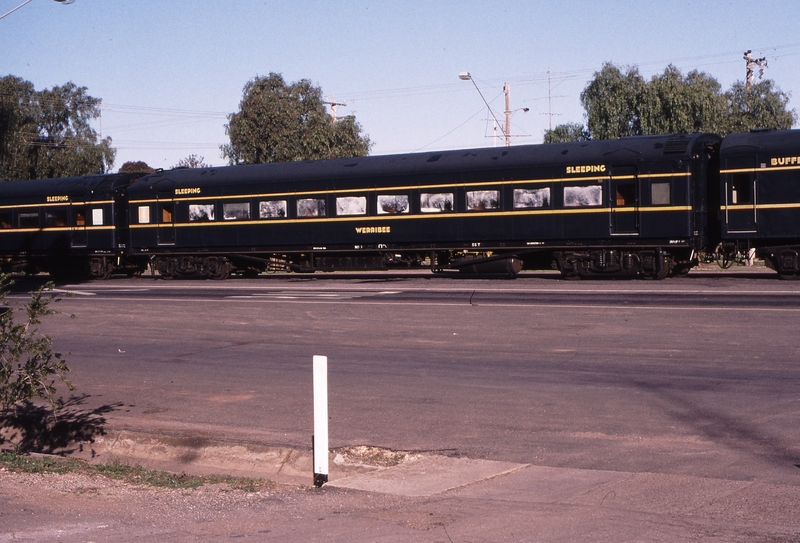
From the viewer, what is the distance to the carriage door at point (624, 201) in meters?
27.2

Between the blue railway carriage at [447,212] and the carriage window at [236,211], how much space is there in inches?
2.1

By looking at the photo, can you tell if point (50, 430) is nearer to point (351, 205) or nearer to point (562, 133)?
point (351, 205)

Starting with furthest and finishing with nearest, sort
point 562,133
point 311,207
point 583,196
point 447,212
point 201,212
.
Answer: point 562,133 < point 201,212 < point 311,207 < point 447,212 < point 583,196

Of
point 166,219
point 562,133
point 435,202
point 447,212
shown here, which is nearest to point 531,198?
point 447,212

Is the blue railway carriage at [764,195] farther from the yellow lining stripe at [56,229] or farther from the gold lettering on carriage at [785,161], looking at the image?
the yellow lining stripe at [56,229]

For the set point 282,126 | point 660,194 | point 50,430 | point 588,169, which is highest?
point 282,126

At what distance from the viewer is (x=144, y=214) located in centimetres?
3597

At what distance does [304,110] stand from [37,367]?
47.1m

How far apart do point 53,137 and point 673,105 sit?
164 ft

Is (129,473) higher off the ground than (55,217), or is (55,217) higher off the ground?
(55,217)

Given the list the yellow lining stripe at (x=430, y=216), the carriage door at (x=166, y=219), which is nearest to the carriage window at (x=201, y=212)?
the yellow lining stripe at (x=430, y=216)

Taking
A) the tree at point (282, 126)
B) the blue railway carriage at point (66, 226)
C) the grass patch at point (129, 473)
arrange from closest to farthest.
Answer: the grass patch at point (129, 473), the blue railway carriage at point (66, 226), the tree at point (282, 126)

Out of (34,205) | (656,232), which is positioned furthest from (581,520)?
(34,205)

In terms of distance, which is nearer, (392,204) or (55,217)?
(392,204)
